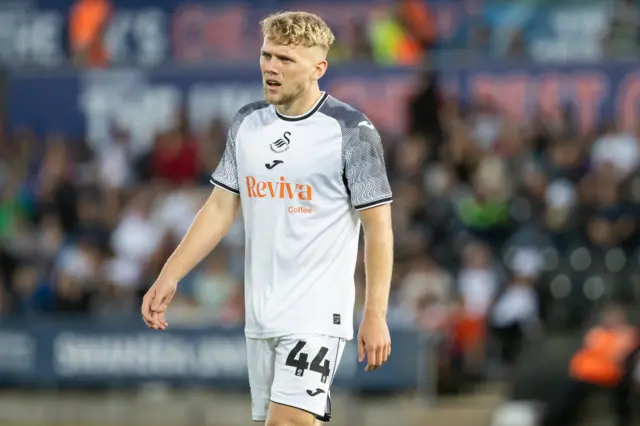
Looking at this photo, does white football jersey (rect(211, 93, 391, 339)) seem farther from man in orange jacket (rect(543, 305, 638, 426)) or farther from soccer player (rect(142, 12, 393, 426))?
man in orange jacket (rect(543, 305, 638, 426))

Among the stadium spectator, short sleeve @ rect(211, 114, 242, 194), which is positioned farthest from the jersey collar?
the stadium spectator

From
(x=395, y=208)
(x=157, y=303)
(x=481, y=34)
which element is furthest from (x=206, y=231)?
(x=481, y=34)

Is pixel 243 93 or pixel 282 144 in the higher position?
pixel 243 93

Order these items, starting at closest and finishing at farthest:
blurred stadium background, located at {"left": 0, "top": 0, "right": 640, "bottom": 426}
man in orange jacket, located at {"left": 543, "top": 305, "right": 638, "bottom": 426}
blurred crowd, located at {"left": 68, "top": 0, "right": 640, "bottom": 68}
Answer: man in orange jacket, located at {"left": 543, "top": 305, "right": 638, "bottom": 426}
blurred stadium background, located at {"left": 0, "top": 0, "right": 640, "bottom": 426}
blurred crowd, located at {"left": 68, "top": 0, "right": 640, "bottom": 68}

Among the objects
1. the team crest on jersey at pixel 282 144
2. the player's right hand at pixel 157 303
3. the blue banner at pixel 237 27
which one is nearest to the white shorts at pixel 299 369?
the player's right hand at pixel 157 303

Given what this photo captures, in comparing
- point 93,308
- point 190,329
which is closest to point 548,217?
point 190,329

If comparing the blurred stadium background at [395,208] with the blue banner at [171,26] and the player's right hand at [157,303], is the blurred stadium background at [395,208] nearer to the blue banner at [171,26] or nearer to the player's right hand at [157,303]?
the blue banner at [171,26]

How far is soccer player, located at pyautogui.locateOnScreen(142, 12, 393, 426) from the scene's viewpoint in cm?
589

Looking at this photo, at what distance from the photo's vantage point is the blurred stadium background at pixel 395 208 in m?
13.2

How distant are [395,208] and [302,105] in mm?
8220

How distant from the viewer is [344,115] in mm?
5996

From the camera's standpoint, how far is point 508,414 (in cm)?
1205

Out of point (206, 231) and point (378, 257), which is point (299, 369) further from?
point (206, 231)

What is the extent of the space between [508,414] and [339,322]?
6.36m
